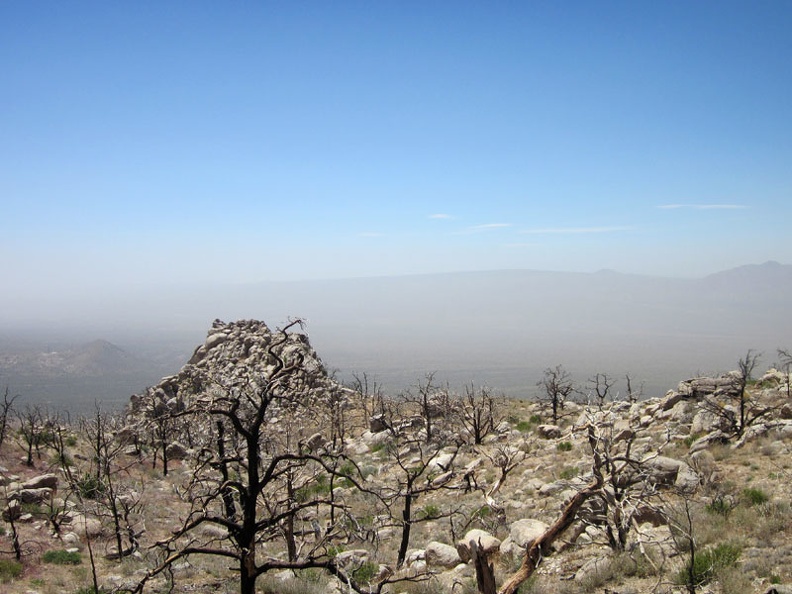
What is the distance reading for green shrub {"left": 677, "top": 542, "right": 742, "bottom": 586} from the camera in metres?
10.1

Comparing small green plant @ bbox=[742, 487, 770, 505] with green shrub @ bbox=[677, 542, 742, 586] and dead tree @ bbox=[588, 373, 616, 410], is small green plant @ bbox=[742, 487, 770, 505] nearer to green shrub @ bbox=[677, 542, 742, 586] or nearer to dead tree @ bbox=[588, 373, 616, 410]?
green shrub @ bbox=[677, 542, 742, 586]

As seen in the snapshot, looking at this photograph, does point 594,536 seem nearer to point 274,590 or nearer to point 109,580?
point 274,590

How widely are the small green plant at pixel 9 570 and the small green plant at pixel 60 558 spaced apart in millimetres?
1076

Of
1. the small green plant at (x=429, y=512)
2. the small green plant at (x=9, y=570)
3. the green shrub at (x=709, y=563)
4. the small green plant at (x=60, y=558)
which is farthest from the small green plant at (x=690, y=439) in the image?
the small green plant at (x=9, y=570)

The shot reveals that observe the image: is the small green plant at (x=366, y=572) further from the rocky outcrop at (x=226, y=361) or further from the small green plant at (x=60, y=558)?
the rocky outcrop at (x=226, y=361)

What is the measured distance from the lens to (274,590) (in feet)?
42.2

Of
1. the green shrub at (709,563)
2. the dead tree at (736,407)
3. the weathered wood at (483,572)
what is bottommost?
the dead tree at (736,407)

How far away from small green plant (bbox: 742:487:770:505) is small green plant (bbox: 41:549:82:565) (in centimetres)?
2180

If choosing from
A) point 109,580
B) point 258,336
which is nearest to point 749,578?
point 109,580

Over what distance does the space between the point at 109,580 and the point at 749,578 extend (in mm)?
16925

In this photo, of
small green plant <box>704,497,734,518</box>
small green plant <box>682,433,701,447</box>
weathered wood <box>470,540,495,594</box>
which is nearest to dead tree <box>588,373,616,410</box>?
small green plant <box>682,433,701,447</box>

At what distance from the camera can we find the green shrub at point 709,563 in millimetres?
10094

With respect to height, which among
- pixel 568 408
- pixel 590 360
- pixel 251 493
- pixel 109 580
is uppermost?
pixel 251 493

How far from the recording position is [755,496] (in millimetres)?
14414
